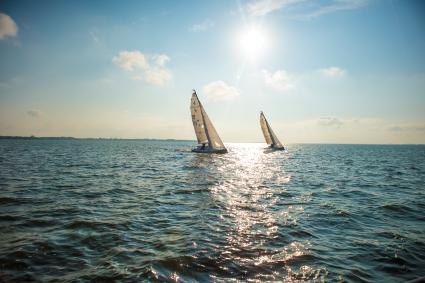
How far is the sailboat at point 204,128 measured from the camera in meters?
54.6

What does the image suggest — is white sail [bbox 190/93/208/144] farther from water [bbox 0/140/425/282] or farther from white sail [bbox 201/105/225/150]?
water [bbox 0/140/425/282]

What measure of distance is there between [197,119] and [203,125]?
5.86ft

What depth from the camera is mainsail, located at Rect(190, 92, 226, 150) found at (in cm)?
5458

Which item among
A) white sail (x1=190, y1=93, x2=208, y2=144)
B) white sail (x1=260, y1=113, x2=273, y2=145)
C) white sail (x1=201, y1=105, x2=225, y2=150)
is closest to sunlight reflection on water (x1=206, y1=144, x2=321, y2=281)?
white sail (x1=201, y1=105, x2=225, y2=150)

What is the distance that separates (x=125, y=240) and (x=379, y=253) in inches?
353

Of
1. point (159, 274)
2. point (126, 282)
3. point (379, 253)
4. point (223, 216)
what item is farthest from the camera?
point (223, 216)

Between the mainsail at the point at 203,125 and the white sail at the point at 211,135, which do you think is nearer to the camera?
the white sail at the point at 211,135

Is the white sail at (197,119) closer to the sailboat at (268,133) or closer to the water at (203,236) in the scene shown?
the sailboat at (268,133)

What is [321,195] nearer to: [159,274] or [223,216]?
[223,216]

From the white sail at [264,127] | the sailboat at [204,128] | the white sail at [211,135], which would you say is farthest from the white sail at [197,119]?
the white sail at [264,127]

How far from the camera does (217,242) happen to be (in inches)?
406

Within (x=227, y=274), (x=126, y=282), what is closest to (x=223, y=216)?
(x=227, y=274)

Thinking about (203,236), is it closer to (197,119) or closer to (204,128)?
(204,128)

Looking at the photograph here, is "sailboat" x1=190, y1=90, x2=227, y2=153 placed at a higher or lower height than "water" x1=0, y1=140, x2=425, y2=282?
higher
